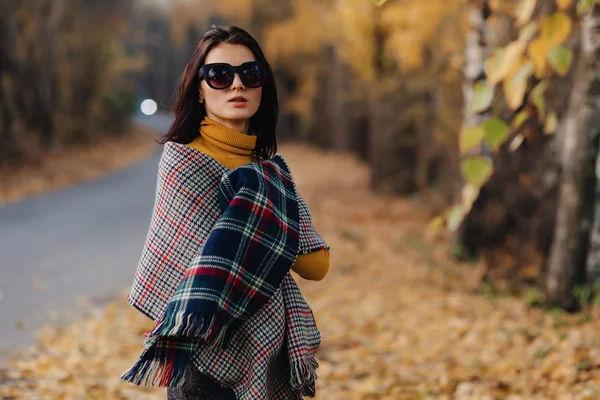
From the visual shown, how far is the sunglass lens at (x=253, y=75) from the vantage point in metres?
2.39

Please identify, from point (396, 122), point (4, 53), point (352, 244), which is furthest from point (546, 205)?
point (4, 53)

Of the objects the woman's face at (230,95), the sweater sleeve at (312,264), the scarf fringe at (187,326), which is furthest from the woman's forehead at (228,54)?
the scarf fringe at (187,326)

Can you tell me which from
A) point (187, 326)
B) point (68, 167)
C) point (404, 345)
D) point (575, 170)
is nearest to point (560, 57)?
point (187, 326)

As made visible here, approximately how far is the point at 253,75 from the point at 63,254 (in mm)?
7089

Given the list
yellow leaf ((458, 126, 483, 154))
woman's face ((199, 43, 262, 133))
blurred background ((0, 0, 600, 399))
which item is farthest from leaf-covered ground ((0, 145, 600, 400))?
woman's face ((199, 43, 262, 133))

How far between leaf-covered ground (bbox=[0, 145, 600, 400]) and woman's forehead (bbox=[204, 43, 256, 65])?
2.56m

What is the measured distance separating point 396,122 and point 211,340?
1189cm

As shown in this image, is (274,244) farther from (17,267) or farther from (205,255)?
(17,267)

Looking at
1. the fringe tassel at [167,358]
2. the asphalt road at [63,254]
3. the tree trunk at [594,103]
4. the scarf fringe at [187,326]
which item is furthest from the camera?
the asphalt road at [63,254]

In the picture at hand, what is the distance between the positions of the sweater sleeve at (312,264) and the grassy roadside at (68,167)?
1075 centimetres

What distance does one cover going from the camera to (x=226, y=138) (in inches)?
93.1

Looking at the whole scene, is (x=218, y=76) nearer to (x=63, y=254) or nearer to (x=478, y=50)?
(x=478, y=50)

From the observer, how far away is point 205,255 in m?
2.12

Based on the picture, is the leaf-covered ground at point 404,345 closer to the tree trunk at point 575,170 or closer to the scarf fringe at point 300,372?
the tree trunk at point 575,170
